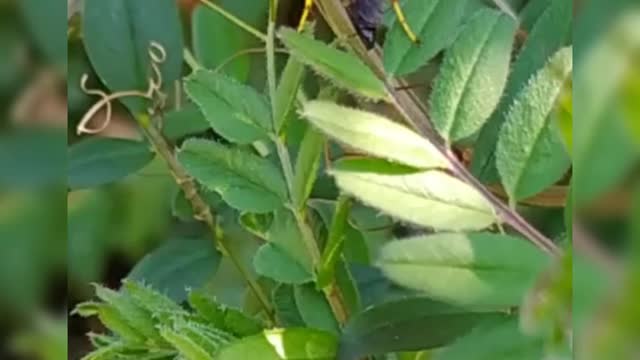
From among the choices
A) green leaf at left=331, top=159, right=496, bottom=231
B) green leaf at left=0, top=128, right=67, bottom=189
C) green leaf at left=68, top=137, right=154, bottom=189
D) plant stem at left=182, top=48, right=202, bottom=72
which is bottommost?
green leaf at left=331, top=159, right=496, bottom=231

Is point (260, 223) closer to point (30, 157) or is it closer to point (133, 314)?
point (133, 314)

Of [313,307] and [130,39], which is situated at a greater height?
[130,39]

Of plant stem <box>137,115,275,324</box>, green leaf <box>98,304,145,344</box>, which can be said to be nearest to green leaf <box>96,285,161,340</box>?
green leaf <box>98,304,145,344</box>

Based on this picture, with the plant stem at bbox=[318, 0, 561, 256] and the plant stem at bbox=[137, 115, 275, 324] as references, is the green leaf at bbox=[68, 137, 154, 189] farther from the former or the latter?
the plant stem at bbox=[318, 0, 561, 256]

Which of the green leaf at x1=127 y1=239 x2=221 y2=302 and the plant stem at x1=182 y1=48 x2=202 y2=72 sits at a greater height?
the plant stem at x1=182 y1=48 x2=202 y2=72

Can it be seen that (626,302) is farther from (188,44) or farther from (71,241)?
(188,44)

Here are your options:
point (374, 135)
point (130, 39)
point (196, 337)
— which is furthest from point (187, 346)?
point (130, 39)

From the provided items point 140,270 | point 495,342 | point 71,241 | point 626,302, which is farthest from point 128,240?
point 626,302

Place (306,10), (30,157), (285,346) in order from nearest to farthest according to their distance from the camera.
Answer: (30,157) < (285,346) < (306,10)
